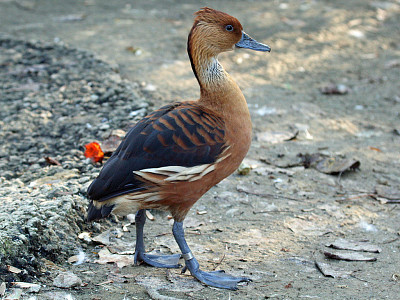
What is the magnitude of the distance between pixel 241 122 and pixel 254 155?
5.46 ft

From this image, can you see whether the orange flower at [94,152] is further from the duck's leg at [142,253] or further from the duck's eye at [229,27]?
the duck's eye at [229,27]

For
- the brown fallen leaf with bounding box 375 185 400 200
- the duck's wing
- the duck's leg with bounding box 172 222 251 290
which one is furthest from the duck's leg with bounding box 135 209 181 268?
the brown fallen leaf with bounding box 375 185 400 200

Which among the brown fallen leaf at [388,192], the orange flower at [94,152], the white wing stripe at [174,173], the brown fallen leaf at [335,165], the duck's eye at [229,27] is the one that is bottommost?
the brown fallen leaf at [388,192]

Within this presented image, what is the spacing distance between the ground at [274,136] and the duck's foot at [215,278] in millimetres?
53

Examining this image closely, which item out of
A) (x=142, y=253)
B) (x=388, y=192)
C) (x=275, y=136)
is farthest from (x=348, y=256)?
(x=275, y=136)

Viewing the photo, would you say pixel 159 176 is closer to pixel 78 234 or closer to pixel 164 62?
pixel 78 234

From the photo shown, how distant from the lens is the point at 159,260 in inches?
147

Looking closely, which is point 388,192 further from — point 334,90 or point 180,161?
point 334,90

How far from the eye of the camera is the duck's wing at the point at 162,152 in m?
3.37

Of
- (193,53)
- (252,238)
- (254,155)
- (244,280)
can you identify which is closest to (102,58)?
(254,155)

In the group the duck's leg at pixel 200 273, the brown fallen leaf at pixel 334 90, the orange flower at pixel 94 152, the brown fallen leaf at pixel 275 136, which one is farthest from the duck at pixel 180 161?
the brown fallen leaf at pixel 334 90

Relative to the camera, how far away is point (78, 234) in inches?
153

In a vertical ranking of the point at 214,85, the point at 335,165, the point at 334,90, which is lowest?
the point at 335,165

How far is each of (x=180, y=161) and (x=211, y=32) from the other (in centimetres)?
103
